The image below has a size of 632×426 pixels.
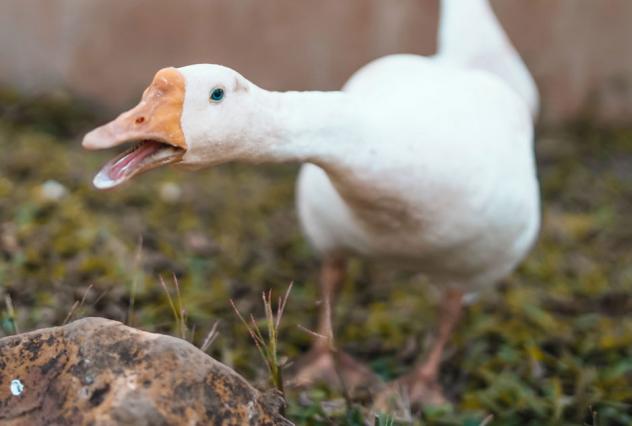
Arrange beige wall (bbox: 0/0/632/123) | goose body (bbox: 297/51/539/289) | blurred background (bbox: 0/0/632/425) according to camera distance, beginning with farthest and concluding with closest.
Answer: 1. beige wall (bbox: 0/0/632/123)
2. blurred background (bbox: 0/0/632/425)
3. goose body (bbox: 297/51/539/289)

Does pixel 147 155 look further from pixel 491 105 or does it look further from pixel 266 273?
pixel 266 273

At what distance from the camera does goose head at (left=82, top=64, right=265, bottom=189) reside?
152 cm

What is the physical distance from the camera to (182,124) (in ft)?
5.09

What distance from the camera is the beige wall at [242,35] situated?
4578mm

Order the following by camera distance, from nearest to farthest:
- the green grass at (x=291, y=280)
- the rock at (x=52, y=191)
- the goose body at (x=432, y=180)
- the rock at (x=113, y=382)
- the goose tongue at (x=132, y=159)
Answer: the rock at (x=113, y=382)
the goose tongue at (x=132, y=159)
the goose body at (x=432, y=180)
the green grass at (x=291, y=280)
the rock at (x=52, y=191)

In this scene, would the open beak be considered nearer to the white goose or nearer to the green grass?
the white goose

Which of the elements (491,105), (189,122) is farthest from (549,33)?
(189,122)

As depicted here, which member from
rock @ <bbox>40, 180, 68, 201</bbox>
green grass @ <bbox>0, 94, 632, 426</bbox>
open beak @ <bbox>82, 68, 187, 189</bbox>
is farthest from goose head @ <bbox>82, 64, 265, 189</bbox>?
rock @ <bbox>40, 180, 68, 201</bbox>

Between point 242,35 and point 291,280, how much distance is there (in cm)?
185

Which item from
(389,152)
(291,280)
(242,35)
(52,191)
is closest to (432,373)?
(291,280)

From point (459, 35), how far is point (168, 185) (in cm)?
131

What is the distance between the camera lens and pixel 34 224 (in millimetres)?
2812

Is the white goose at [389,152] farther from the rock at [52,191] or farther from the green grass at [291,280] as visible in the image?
the rock at [52,191]

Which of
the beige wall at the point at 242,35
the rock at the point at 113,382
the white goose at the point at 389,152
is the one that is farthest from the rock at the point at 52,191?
the rock at the point at 113,382
